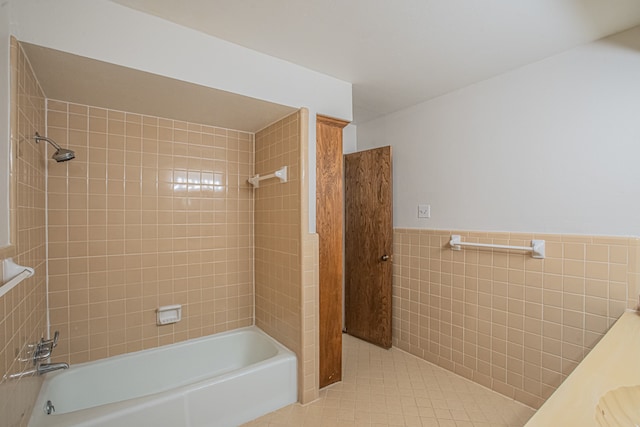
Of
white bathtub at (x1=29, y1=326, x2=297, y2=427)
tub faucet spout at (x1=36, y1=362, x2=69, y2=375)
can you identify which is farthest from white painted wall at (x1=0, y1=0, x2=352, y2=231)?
tub faucet spout at (x1=36, y1=362, x2=69, y2=375)

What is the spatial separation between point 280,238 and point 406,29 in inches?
59.7

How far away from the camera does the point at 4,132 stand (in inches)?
42.4

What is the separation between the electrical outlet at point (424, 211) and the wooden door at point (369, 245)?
252mm

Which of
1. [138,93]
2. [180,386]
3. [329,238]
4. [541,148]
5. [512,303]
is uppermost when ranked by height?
[138,93]

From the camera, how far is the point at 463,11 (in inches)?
56.1

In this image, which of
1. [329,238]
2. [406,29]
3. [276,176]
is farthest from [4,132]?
[406,29]

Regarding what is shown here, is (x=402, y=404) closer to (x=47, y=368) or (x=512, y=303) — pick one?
(x=512, y=303)

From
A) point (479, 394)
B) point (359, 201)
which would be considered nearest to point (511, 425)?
point (479, 394)

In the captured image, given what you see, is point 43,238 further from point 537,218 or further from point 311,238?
point 537,218

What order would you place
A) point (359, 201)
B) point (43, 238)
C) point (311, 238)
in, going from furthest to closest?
point (359, 201)
point (311, 238)
point (43, 238)

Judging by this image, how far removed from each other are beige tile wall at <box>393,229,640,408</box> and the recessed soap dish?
73.2 inches

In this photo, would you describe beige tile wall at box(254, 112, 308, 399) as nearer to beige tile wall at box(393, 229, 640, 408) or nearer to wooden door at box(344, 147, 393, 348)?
wooden door at box(344, 147, 393, 348)

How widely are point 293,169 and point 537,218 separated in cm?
161

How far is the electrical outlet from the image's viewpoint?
2.51 metres
